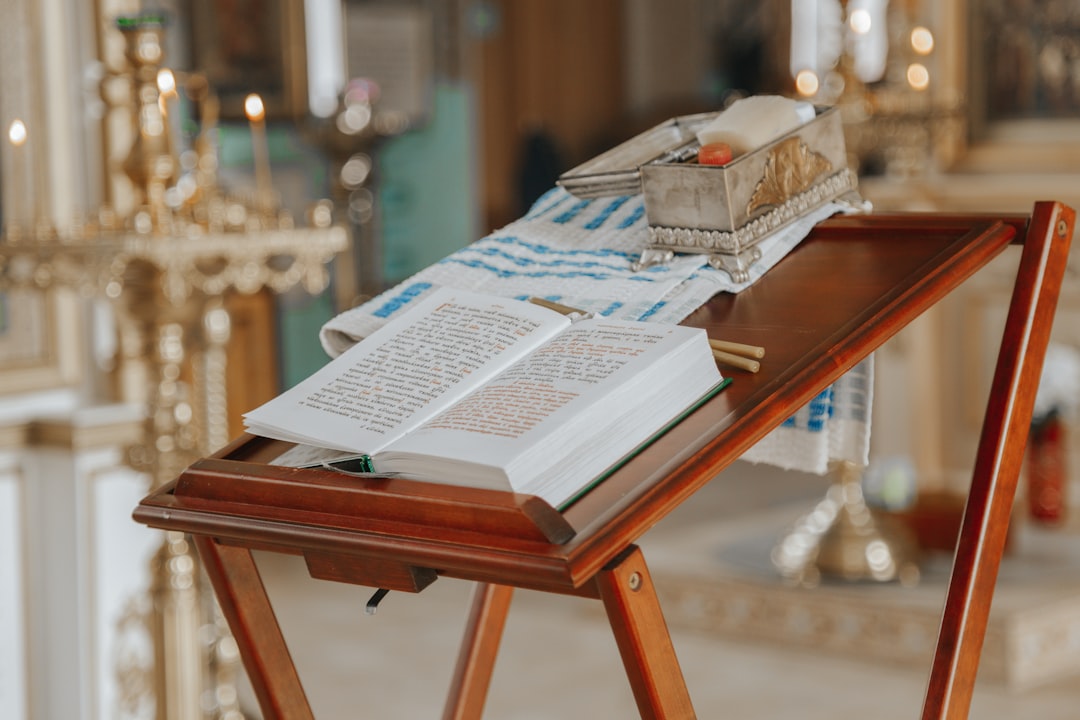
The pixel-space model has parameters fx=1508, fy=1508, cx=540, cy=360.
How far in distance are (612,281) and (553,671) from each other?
9.90 feet

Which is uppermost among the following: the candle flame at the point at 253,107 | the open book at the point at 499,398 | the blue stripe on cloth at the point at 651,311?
the candle flame at the point at 253,107

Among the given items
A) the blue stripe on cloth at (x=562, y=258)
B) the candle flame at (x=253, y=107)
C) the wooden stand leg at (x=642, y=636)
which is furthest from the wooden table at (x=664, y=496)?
the candle flame at (x=253, y=107)

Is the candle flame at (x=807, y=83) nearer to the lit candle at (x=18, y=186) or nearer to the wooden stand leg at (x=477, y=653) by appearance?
the lit candle at (x=18, y=186)

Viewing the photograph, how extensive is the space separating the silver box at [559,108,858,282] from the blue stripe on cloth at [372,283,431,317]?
18 cm

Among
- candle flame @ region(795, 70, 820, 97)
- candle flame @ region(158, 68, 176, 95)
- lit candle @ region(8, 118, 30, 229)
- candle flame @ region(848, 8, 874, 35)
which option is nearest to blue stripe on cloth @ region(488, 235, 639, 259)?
candle flame @ region(158, 68, 176, 95)

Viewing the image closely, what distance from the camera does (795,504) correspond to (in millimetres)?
5383

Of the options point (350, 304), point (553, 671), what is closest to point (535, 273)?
point (553, 671)

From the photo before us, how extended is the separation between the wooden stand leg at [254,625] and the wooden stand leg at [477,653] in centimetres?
30

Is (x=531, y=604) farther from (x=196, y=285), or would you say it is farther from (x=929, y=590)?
(x=196, y=285)

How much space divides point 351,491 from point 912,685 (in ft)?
10.3

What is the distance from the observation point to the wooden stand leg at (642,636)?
108 centimetres

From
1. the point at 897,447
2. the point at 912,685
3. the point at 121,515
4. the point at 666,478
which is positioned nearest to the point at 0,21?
the point at 121,515

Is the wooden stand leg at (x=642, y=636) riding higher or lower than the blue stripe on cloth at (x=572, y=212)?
lower

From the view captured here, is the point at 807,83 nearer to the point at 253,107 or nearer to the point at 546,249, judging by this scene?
the point at 253,107
